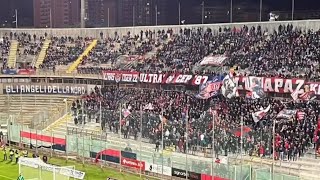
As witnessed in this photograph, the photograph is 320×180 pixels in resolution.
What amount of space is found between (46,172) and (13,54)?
130 feet

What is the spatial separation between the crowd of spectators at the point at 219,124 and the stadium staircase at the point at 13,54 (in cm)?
2267

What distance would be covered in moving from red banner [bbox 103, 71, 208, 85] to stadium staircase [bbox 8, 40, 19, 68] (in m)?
15.4

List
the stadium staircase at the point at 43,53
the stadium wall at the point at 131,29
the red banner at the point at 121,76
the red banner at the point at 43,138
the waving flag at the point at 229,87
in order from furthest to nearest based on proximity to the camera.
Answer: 1. the stadium staircase at the point at 43,53
2. the red banner at the point at 121,76
3. the stadium wall at the point at 131,29
4. the waving flag at the point at 229,87
5. the red banner at the point at 43,138

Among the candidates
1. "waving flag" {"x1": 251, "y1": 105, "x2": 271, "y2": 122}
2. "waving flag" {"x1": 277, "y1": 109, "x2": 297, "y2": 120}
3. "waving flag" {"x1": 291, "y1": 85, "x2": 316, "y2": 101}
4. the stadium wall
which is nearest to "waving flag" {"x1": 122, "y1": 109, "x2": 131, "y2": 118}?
"waving flag" {"x1": 251, "y1": 105, "x2": 271, "y2": 122}

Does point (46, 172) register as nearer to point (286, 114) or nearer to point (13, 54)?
point (286, 114)

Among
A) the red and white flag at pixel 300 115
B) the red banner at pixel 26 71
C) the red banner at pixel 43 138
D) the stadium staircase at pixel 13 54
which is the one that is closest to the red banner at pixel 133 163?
the red banner at pixel 43 138

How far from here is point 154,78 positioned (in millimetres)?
50938

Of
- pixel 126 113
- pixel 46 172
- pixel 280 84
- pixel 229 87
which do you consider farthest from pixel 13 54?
pixel 46 172

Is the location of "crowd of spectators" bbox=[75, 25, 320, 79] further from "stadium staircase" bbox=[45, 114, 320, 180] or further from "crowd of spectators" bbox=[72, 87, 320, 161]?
"stadium staircase" bbox=[45, 114, 320, 180]

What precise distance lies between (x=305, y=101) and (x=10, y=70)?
120 ft

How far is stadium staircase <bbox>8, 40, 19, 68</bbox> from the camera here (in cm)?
6625

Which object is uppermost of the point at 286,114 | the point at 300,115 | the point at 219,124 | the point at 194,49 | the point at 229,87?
the point at 194,49

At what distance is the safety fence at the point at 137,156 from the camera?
93.8 feet

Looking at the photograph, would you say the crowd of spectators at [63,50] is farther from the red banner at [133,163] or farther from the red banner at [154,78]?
the red banner at [133,163]
